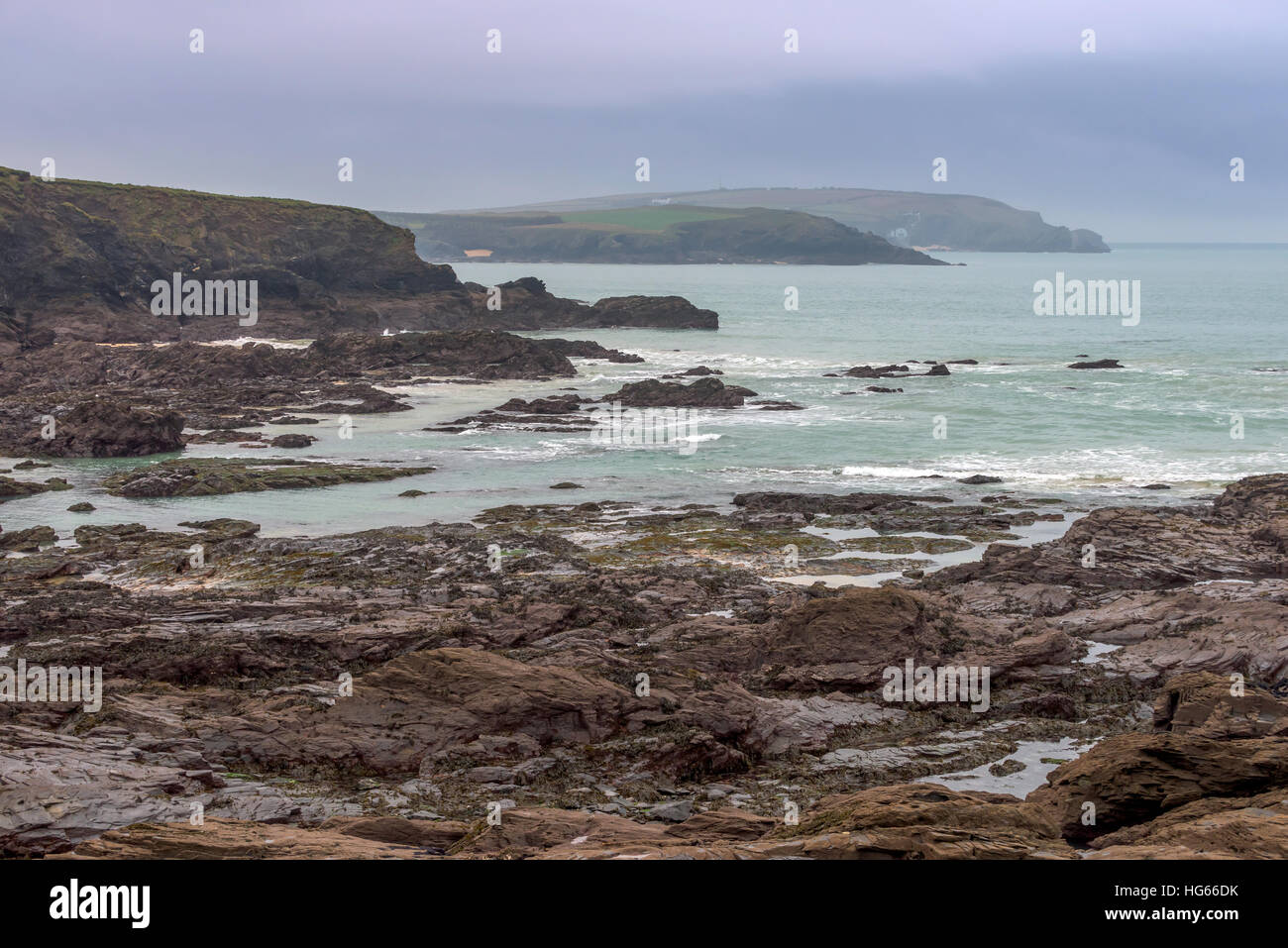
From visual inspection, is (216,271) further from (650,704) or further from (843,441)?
(650,704)

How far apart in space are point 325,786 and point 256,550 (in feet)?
56.9

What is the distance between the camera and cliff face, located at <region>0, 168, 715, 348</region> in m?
87.3

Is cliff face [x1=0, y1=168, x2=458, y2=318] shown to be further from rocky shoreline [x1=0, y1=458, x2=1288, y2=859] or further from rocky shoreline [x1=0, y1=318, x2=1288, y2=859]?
rocky shoreline [x1=0, y1=458, x2=1288, y2=859]

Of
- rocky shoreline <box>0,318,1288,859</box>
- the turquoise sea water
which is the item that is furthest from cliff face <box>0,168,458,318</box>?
rocky shoreline <box>0,318,1288,859</box>

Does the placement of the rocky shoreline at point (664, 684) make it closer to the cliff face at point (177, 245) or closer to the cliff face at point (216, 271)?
the cliff face at point (216, 271)

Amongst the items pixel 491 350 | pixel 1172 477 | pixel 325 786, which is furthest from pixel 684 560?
pixel 491 350

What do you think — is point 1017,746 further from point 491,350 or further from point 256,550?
point 491,350

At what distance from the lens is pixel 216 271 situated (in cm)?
10500

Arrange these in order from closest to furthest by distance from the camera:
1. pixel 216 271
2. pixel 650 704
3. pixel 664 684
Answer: pixel 650 704, pixel 664 684, pixel 216 271

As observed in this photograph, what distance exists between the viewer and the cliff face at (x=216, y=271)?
87312mm

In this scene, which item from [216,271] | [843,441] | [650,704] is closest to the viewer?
[650,704]

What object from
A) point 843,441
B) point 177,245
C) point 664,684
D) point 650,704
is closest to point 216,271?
point 177,245

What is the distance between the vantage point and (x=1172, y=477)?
42250 mm

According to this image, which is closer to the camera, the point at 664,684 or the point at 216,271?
the point at 664,684
